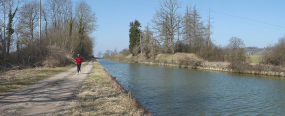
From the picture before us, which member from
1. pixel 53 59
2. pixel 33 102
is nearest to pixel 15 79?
pixel 33 102

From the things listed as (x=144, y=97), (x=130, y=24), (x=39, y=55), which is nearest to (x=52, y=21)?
(x=39, y=55)

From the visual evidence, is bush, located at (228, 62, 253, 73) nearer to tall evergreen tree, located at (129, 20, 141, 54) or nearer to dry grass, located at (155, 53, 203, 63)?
dry grass, located at (155, 53, 203, 63)

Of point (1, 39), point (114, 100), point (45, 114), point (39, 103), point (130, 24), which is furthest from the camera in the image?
point (130, 24)

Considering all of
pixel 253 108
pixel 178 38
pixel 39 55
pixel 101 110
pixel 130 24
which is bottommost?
pixel 253 108

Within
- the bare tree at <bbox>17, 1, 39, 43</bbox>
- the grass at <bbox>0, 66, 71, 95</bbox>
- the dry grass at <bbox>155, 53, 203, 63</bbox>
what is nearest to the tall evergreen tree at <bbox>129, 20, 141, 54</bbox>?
the dry grass at <bbox>155, 53, 203, 63</bbox>

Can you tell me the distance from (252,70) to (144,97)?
742 inches

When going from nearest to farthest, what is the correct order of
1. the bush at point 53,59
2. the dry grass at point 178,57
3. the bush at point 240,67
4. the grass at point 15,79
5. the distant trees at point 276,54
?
the grass at point 15,79 → the bush at point 53,59 → the distant trees at point 276,54 → the bush at point 240,67 → the dry grass at point 178,57

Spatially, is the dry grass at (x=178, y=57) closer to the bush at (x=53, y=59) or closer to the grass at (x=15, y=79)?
the bush at (x=53, y=59)

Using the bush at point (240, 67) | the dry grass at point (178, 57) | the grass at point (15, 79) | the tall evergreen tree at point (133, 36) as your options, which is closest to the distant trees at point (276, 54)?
the bush at point (240, 67)

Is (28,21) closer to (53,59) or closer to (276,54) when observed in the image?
(53,59)

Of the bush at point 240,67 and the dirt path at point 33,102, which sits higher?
the bush at point 240,67

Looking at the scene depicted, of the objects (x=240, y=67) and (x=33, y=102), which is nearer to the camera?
(x=33, y=102)

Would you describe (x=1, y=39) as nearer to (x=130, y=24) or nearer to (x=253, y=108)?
(x=253, y=108)

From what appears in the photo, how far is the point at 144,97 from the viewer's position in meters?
11.6
